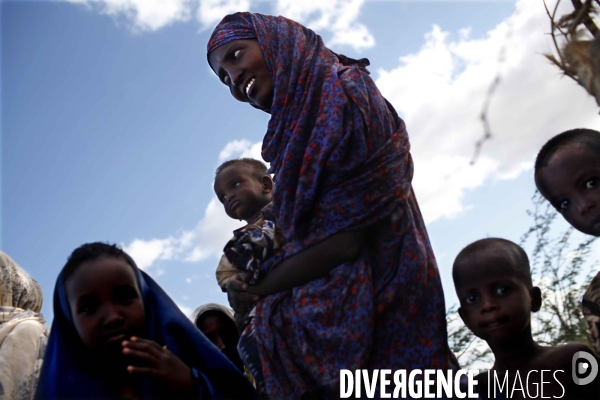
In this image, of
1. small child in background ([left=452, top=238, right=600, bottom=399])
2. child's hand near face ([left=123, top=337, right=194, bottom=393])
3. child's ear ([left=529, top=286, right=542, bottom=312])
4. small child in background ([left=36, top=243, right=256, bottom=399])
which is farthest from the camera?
child's ear ([left=529, top=286, right=542, bottom=312])

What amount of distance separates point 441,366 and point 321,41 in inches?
59.0

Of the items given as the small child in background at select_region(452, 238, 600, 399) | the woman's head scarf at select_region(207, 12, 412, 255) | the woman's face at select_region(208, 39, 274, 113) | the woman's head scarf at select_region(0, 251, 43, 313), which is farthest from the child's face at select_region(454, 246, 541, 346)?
the woman's head scarf at select_region(0, 251, 43, 313)

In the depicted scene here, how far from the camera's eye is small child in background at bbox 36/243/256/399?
212 centimetres

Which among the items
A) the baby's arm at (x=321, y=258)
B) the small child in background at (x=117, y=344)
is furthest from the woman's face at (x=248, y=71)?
the small child in background at (x=117, y=344)

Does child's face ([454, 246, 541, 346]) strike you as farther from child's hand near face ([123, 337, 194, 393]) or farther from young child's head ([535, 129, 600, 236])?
child's hand near face ([123, 337, 194, 393])

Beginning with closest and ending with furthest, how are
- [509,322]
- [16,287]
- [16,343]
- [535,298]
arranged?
[509,322]
[535,298]
[16,343]
[16,287]

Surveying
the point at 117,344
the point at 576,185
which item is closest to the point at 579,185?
the point at 576,185

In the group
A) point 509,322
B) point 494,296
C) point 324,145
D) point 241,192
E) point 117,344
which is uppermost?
point 241,192

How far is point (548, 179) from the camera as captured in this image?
2.35 meters

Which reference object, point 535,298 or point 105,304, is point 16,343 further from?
point 535,298

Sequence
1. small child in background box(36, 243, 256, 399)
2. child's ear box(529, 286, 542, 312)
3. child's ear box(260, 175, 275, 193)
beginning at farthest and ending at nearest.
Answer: child's ear box(260, 175, 275, 193) → child's ear box(529, 286, 542, 312) → small child in background box(36, 243, 256, 399)

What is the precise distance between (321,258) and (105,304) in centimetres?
82

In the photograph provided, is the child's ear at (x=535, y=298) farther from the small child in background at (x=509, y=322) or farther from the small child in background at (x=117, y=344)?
the small child in background at (x=117, y=344)

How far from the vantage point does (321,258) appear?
2.18 metres
